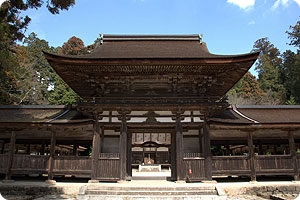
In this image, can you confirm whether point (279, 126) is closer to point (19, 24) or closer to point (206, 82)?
point (206, 82)

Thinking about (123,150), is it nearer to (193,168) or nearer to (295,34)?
(193,168)

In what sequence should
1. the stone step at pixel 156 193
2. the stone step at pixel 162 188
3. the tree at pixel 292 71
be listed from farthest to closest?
the tree at pixel 292 71 < the stone step at pixel 162 188 < the stone step at pixel 156 193

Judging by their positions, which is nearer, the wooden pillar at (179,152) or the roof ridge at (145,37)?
the wooden pillar at (179,152)

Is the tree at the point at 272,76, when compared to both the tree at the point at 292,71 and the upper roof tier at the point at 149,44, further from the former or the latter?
the upper roof tier at the point at 149,44

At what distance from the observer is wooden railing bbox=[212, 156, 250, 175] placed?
12.3 m

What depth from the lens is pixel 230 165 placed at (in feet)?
40.7

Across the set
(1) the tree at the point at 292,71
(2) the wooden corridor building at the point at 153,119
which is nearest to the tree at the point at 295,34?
(1) the tree at the point at 292,71

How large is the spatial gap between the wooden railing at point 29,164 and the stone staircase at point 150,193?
3.40m

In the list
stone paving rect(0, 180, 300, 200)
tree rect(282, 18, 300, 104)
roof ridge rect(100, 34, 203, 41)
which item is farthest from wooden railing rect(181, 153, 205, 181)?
tree rect(282, 18, 300, 104)

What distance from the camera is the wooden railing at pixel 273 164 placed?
1246 centimetres

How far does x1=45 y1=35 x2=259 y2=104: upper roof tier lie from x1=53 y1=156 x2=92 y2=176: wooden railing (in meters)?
3.60

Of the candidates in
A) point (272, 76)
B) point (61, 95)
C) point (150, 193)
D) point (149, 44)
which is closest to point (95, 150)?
point (150, 193)

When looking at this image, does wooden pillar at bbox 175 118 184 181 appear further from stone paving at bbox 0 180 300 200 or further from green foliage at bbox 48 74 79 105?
green foliage at bbox 48 74 79 105

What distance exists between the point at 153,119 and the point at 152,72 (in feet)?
8.87
